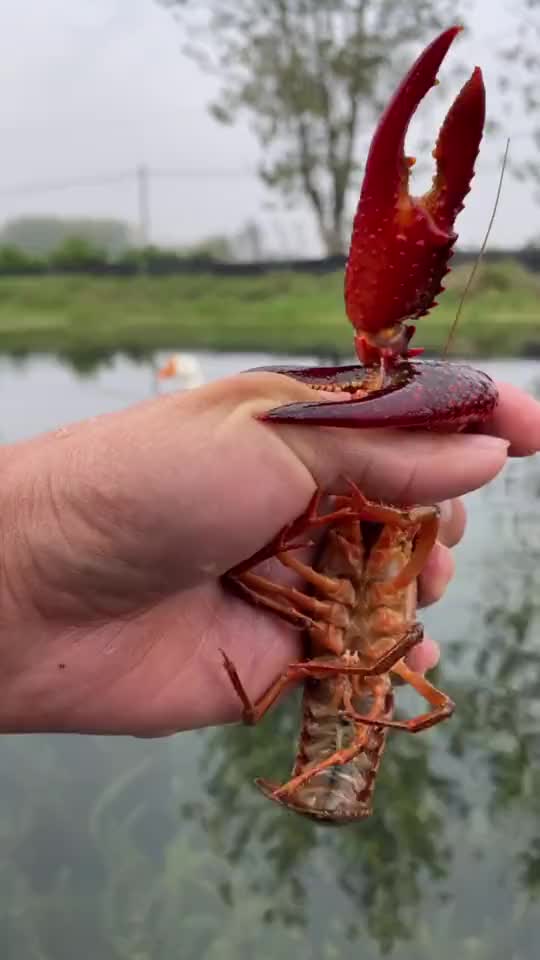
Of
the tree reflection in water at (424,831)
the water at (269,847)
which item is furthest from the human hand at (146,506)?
the tree reflection in water at (424,831)

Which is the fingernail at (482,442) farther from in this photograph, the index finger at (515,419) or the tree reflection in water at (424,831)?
the tree reflection in water at (424,831)

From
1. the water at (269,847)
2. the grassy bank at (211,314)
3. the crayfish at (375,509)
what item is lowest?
the grassy bank at (211,314)

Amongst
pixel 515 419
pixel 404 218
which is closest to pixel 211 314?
pixel 515 419

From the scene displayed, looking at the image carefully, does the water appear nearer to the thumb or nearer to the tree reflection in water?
the tree reflection in water

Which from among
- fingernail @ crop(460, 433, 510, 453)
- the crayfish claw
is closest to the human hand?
fingernail @ crop(460, 433, 510, 453)

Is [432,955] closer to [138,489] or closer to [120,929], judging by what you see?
[120,929]

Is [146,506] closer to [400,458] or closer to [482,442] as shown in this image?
[400,458]

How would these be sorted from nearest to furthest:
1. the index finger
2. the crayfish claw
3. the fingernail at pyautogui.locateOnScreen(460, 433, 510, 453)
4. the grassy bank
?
the crayfish claw → the fingernail at pyautogui.locateOnScreen(460, 433, 510, 453) → the index finger → the grassy bank
